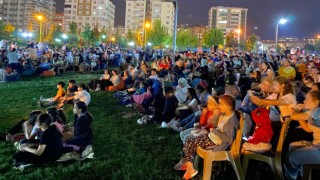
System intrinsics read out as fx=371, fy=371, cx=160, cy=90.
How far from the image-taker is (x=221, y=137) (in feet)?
17.4

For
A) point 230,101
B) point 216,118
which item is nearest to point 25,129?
point 216,118

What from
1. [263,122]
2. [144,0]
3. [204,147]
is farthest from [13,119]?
[144,0]

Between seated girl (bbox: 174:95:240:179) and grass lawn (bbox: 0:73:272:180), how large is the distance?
38 cm

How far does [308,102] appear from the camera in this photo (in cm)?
510

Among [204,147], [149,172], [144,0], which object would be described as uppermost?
[144,0]

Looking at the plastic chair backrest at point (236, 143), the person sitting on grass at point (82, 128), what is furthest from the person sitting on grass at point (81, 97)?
the plastic chair backrest at point (236, 143)

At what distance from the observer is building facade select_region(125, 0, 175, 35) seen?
154 m

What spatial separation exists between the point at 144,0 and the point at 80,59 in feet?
439

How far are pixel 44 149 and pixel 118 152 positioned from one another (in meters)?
1.53

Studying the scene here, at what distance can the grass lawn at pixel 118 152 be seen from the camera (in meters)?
6.09

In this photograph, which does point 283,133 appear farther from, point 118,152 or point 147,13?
point 147,13

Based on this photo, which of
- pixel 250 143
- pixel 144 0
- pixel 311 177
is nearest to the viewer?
pixel 311 177

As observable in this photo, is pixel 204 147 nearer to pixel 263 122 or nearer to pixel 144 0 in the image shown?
pixel 263 122

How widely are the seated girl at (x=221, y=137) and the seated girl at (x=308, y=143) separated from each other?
83 centimetres
